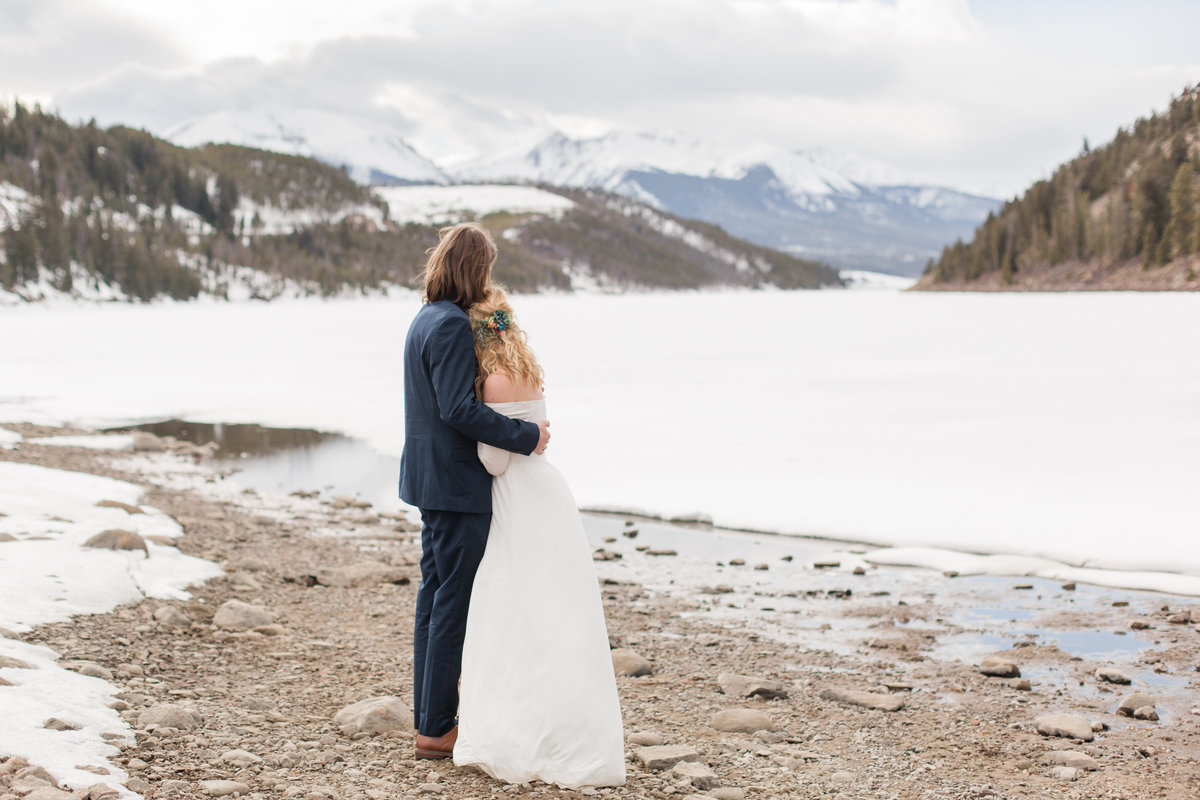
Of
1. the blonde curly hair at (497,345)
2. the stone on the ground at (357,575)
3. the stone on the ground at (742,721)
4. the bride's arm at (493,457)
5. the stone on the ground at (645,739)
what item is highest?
the blonde curly hair at (497,345)

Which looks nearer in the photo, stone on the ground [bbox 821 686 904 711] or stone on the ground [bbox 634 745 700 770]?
→ stone on the ground [bbox 634 745 700 770]

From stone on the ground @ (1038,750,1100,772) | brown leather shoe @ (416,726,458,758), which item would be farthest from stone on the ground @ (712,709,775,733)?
brown leather shoe @ (416,726,458,758)

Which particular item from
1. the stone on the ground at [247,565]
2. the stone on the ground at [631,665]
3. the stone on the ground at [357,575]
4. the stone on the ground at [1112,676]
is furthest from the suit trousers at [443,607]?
the stone on the ground at [247,565]

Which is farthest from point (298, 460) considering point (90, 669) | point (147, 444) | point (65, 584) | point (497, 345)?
point (497, 345)

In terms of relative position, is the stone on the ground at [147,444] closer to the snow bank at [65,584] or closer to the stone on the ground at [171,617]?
the snow bank at [65,584]

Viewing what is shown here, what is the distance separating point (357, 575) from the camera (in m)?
9.38

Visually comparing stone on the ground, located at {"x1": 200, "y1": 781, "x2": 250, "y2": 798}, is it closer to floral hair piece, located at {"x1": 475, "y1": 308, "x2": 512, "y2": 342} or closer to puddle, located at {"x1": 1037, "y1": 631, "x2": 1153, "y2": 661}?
floral hair piece, located at {"x1": 475, "y1": 308, "x2": 512, "y2": 342}

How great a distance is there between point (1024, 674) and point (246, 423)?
65.3 ft

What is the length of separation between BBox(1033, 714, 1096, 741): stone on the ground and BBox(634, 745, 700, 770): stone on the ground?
221 cm

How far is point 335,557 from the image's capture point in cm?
1040

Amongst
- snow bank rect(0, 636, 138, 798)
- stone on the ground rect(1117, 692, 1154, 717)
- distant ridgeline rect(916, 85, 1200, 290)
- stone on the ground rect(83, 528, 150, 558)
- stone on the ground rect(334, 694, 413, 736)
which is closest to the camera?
snow bank rect(0, 636, 138, 798)

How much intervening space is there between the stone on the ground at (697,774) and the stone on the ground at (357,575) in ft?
16.5

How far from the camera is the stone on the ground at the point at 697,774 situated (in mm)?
4871

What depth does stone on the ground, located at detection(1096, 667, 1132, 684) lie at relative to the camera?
6.60 meters
